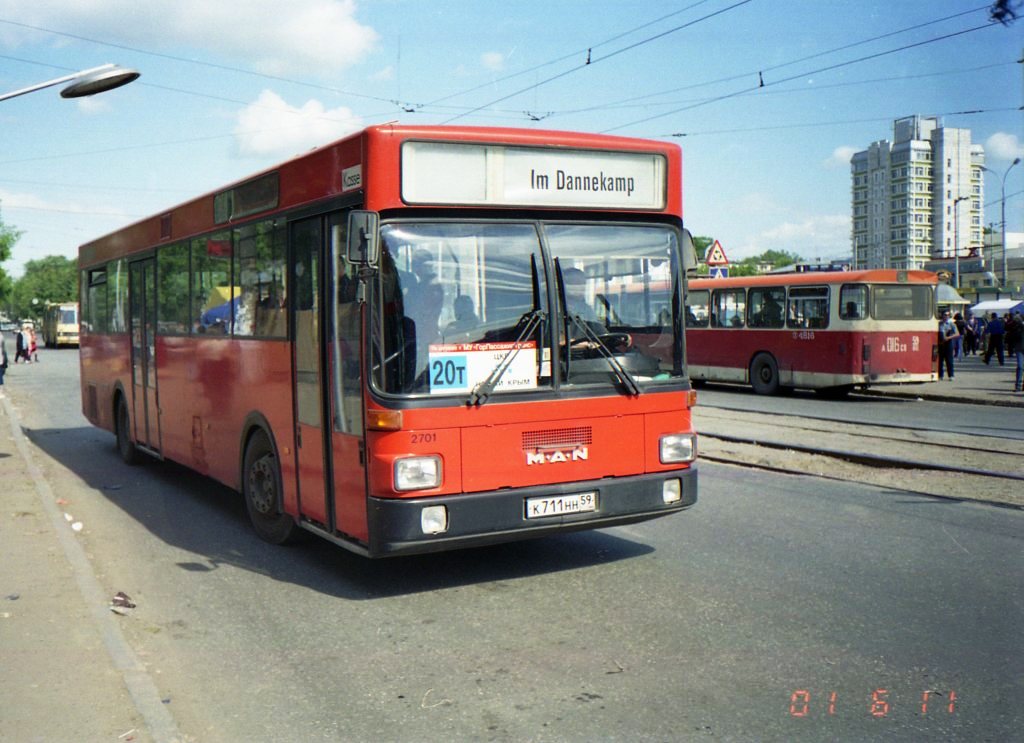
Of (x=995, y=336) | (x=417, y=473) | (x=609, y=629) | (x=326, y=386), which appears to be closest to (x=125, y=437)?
(x=326, y=386)

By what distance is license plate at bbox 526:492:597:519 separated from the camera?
6598 mm

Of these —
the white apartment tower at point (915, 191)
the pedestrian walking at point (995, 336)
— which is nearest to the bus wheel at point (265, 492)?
the pedestrian walking at point (995, 336)

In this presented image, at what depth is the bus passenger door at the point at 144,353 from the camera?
11.6m

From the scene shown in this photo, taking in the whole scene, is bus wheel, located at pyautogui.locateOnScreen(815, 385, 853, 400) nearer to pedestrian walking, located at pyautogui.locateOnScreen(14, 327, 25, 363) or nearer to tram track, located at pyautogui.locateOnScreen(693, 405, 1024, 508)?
tram track, located at pyautogui.locateOnScreen(693, 405, 1024, 508)

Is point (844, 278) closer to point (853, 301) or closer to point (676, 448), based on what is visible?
point (853, 301)

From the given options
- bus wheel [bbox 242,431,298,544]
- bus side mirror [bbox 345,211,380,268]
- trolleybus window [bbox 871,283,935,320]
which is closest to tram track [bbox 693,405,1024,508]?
trolleybus window [bbox 871,283,935,320]

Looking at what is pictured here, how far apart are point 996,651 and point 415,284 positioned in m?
3.60

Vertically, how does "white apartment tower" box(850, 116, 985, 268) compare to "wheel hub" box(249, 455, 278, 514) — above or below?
above

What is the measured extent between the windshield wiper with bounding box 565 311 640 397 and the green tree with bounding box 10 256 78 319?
130353 mm

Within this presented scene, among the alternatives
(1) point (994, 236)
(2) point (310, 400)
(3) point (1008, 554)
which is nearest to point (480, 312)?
(2) point (310, 400)

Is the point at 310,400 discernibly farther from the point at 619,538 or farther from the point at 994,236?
the point at 994,236

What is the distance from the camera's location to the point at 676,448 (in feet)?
23.6

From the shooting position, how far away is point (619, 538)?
8.24 metres

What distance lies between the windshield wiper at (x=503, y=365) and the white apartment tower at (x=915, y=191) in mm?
147496
